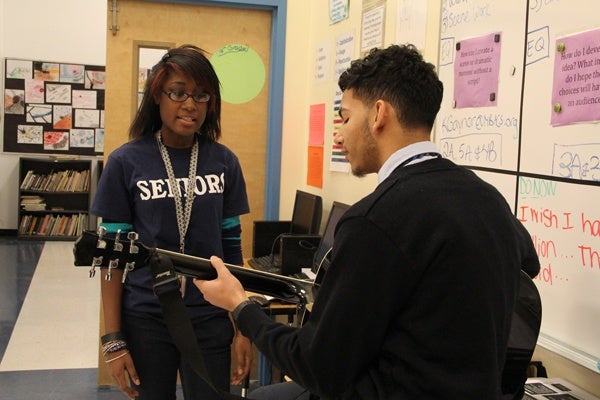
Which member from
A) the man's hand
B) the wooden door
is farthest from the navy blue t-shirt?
the wooden door

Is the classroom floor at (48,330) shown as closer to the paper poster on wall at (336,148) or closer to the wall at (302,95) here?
the wall at (302,95)

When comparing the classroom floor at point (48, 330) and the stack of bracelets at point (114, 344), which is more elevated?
the stack of bracelets at point (114, 344)

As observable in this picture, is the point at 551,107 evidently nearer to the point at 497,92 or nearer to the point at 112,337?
the point at 497,92

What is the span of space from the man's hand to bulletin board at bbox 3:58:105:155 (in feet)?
23.4

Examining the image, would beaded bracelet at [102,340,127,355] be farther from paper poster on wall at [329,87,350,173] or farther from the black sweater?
paper poster on wall at [329,87,350,173]

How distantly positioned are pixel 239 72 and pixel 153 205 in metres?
2.04

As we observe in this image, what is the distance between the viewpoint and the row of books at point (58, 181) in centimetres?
769

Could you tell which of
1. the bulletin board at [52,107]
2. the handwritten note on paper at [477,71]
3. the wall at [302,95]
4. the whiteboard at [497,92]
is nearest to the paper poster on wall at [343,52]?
the wall at [302,95]

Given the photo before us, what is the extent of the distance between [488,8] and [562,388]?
104 cm

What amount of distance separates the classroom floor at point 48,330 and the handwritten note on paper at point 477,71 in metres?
2.26

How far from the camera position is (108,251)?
4.82 ft

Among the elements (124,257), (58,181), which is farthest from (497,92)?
(58,181)

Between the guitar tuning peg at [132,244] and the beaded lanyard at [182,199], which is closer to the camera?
the guitar tuning peg at [132,244]

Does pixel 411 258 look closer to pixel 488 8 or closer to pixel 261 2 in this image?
pixel 488 8
